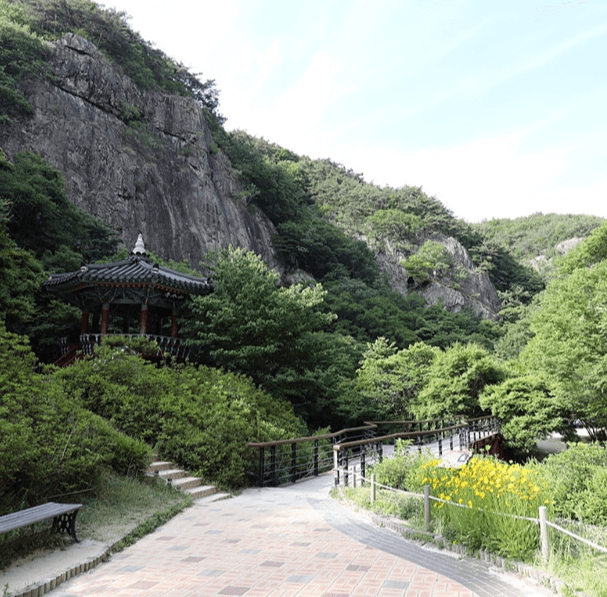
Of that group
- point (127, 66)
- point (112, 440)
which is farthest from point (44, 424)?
point (127, 66)

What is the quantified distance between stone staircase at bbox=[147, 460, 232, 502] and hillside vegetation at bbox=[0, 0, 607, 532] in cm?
31

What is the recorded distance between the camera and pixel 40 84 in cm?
3061

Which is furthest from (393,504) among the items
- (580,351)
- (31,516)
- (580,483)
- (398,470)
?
(580,351)

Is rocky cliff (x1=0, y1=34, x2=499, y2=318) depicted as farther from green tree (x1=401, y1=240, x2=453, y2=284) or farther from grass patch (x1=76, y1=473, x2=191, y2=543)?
grass patch (x1=76, y1=473, x2=191, y2=543)

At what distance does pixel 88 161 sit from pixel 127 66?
36.7 ft

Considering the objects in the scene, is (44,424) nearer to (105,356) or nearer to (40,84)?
A: (105,356)

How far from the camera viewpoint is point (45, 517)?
4871mm

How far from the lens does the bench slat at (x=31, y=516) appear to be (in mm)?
4416

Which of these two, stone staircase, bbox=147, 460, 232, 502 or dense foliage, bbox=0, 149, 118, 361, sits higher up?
dense foliage, bbox=0, 149, 118, 361

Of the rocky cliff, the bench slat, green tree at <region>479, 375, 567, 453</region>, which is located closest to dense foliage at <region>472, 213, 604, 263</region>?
the rocky cliff

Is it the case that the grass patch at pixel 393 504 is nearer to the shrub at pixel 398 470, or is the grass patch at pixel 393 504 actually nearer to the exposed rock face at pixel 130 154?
the shrub at pixel 398 470

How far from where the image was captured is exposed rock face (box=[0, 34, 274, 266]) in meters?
29.9

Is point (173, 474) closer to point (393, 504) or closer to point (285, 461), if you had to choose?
point (285, 461)

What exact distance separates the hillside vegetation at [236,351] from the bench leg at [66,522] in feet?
2.15
